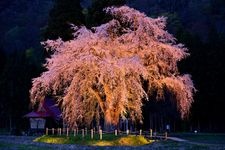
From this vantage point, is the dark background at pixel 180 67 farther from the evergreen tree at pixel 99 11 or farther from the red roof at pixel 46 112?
the red roof at pixel 46 112

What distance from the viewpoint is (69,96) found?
112ft

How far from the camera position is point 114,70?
3300cm

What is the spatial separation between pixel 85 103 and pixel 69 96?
1631mm

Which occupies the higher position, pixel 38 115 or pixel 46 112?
pixel 46 112

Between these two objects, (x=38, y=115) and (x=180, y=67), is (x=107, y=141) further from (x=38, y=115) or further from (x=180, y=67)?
(x=38, y=115)

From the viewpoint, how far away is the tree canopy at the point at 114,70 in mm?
33562

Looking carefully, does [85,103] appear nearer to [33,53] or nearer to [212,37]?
[212,37]

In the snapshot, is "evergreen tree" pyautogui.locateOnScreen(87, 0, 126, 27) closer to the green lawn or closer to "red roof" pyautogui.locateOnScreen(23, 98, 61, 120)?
the green lawn

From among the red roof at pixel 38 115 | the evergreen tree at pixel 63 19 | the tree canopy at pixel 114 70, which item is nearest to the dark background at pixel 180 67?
the evergreen tree at pixel 63 19

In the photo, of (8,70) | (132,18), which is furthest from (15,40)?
(132,18)

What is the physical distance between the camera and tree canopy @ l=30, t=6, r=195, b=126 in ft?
110

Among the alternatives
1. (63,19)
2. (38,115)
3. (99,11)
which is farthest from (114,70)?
(38,115)

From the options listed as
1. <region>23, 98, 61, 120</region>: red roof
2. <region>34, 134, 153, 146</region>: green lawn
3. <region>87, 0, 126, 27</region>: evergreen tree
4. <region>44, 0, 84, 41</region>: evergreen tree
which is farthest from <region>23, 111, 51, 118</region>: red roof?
<region>34, 134, 153, 146</region>: green lawn

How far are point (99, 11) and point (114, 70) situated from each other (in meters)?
7.75
